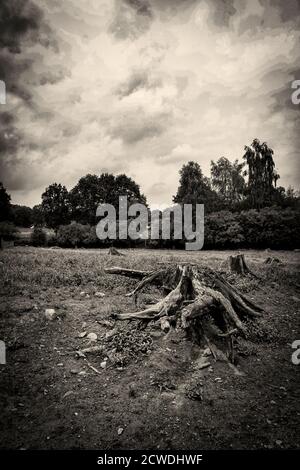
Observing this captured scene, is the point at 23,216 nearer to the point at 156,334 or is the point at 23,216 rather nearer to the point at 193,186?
the point at 193,186

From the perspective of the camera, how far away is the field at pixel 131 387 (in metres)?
3.44

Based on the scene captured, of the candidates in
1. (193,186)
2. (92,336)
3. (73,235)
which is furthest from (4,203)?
(92,336)

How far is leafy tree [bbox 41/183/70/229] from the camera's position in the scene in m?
48.6

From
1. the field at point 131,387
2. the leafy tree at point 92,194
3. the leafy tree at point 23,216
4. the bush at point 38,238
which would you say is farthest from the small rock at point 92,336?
the leafy tree at point 23,216

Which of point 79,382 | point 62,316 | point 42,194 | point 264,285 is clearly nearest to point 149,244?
point 264,285

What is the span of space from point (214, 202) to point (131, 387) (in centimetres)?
3239

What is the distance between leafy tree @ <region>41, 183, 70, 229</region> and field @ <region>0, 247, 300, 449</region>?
4307 centimetres

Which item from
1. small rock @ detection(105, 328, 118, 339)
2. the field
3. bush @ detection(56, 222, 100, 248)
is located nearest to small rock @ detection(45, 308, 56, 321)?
the field

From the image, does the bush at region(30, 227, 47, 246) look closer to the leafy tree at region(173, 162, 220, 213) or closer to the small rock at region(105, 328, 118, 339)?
the leafy tree at region(173, 162, 220, 213)

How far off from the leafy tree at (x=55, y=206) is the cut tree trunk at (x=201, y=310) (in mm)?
44396

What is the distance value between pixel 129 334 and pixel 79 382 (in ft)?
4.83

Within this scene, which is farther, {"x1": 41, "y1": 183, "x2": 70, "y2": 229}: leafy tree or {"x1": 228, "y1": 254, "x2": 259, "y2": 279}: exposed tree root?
{"x1": 41, "y1": 183, "x2": 70, "y2": 229}: leafy tree

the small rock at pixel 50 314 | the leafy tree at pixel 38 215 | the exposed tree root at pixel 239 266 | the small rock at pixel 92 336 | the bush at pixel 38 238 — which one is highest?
the leafy tree at pixel 38 215

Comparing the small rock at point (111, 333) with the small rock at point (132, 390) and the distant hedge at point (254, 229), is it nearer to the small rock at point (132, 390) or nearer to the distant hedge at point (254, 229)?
the small rock at point (132, 390)
